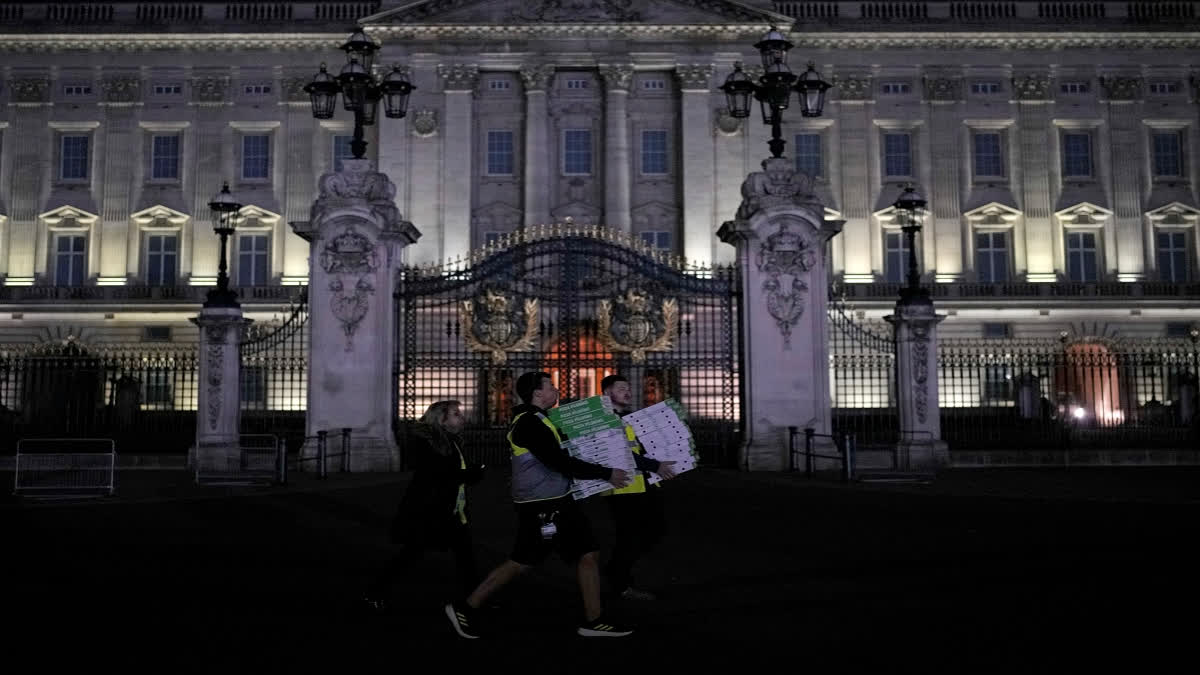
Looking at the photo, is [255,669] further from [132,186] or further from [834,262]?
[132,186]

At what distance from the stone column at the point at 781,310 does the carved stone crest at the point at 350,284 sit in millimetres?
6313

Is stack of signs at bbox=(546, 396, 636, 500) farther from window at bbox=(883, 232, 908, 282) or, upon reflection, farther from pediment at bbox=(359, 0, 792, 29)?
pediment at bbox=(359, 0, 792, 29)

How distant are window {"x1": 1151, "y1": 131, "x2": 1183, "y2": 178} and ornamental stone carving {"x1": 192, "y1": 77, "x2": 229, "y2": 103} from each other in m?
39.5

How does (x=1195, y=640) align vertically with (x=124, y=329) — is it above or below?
below

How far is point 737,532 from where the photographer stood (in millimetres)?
11992

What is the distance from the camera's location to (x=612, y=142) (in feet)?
152

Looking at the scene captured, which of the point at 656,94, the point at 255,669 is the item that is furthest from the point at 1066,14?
the point at 255,669

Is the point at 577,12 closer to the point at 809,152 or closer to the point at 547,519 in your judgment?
the point at 809,152

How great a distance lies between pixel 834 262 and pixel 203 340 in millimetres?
31405

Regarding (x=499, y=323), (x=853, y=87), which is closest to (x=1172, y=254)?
(x=853, y=87)

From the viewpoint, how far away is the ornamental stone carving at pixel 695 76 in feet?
153

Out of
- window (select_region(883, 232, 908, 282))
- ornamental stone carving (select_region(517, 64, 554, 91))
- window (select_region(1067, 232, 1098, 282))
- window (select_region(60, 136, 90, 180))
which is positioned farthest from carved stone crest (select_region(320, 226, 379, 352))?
window (select_region(1067, 232, 1098, 282))

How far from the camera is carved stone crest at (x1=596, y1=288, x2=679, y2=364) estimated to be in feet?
67.5

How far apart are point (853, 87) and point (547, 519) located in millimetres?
44087
